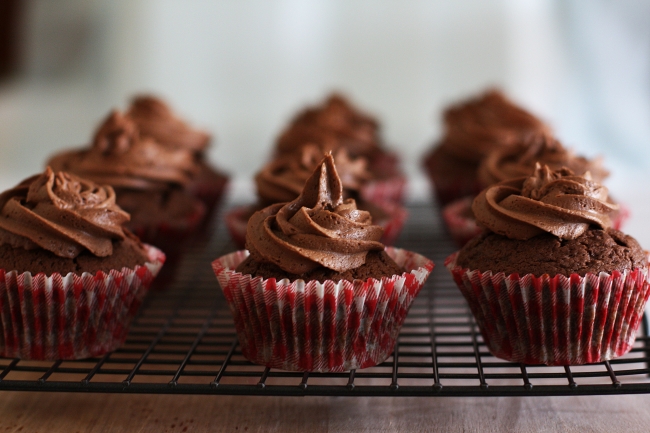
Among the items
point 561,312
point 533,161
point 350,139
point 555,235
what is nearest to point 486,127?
point 350,139

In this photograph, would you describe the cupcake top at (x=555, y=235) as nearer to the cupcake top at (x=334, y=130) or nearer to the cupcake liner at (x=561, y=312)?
the cupcake liner at (x=561, y=312)

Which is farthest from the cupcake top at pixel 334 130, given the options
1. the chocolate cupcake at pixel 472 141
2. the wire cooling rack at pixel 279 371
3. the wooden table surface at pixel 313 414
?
the wooden table surface at pixel 313 414

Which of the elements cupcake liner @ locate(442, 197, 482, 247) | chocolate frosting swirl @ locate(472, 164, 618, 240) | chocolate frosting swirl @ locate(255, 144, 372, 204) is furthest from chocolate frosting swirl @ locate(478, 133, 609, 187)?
chocolate frosting swirl @ locate(255, 144, 372, 204)

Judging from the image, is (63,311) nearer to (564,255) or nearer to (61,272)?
(61,272)

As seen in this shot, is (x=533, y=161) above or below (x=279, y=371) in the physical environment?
above

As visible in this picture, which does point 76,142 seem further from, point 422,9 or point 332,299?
point 332,299
